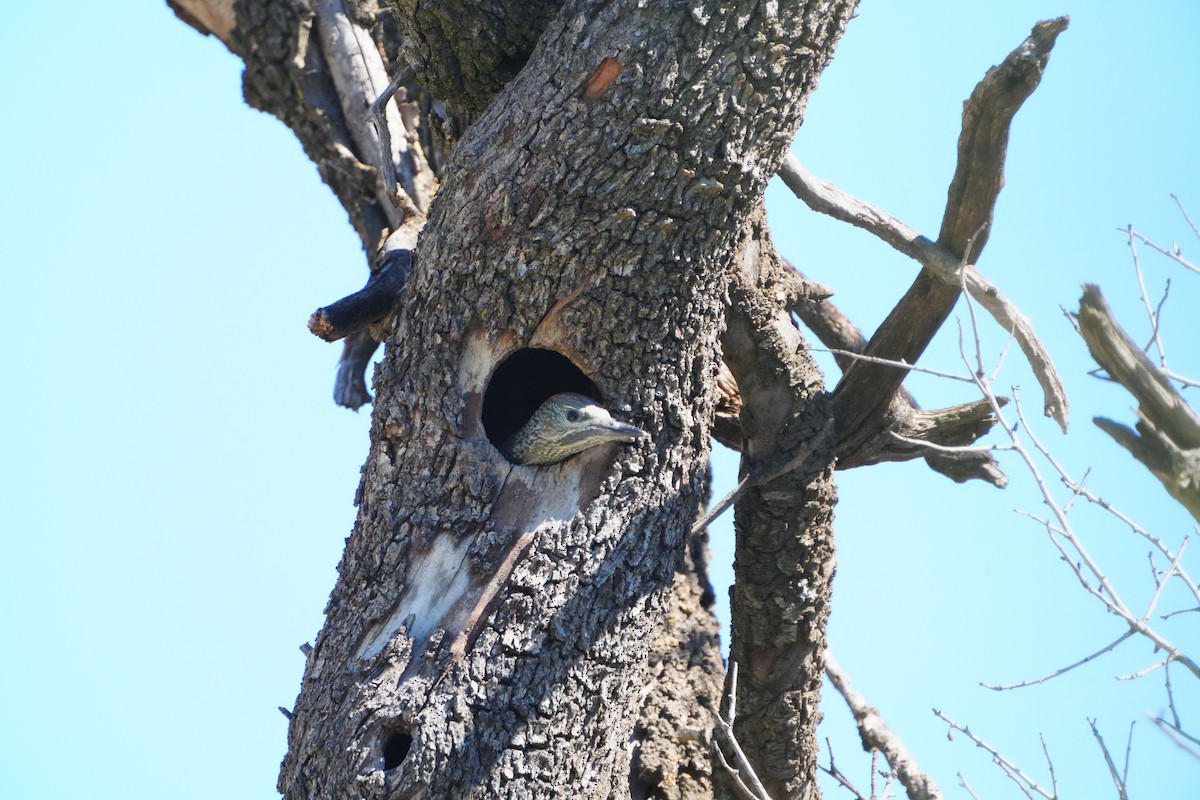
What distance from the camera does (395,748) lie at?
3.12m

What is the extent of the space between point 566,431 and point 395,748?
1122mm

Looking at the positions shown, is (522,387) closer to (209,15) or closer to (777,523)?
(777,523)

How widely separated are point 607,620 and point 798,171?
2081 millimetres

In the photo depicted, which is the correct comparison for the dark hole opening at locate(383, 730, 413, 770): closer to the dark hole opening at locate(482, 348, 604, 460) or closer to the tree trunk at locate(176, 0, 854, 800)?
the tree trunk at locate(176, 0, 854, 800)

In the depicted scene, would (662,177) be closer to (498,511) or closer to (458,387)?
(458,387)

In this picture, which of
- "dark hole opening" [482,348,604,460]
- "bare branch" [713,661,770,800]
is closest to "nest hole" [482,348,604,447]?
"dark hole opening" [482,348,604,460]

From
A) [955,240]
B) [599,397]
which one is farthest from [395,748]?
[955,240]

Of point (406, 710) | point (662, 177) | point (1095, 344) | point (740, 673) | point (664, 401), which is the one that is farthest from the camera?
point (740, 673)

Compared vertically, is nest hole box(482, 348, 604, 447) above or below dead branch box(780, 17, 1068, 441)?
below

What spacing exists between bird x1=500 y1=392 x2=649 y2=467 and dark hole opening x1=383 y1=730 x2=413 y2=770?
0.93m

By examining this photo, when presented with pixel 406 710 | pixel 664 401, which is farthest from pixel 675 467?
pixel 406 710

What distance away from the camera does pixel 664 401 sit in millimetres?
3551

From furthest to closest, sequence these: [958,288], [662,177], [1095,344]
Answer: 1. [958,288]
2. [662,177]
3. [1095,344]

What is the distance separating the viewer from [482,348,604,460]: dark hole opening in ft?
14.5
